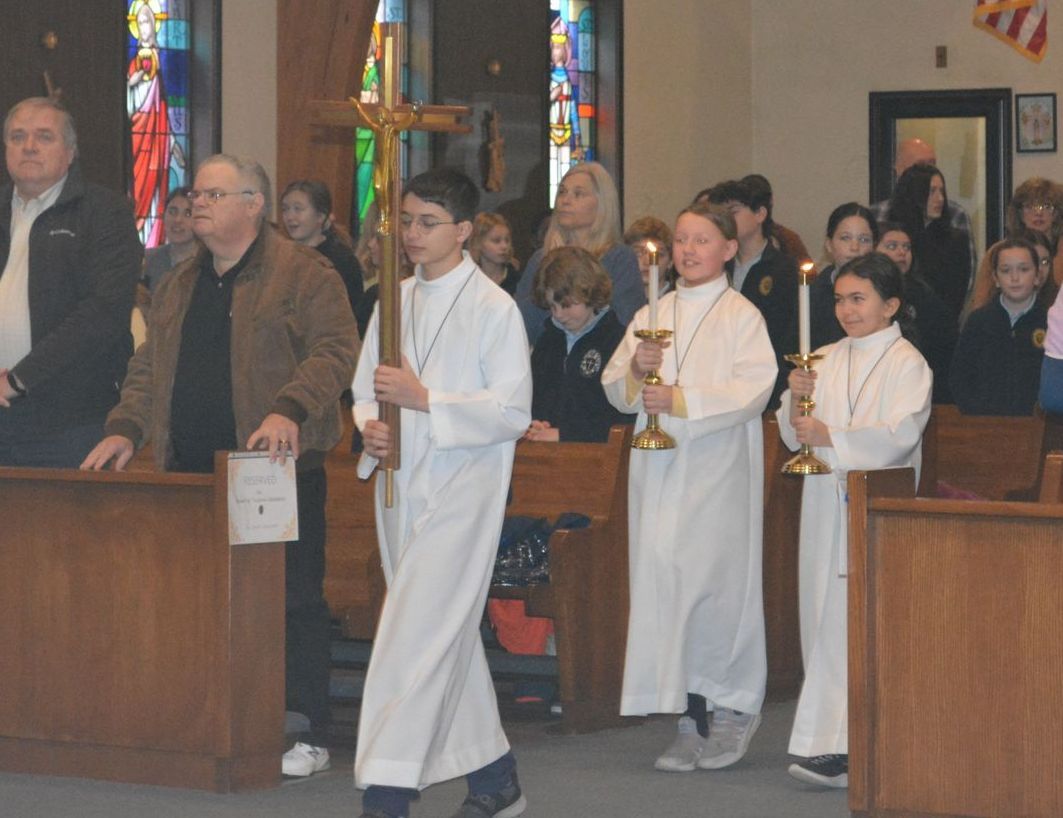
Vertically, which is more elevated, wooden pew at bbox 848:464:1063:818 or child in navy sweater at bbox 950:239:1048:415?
child in navy sweater at bbox 950:239:1048:415

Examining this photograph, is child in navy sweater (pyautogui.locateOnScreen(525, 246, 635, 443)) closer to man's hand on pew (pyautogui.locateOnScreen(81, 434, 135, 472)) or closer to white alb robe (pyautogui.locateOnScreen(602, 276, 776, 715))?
white alb robe (pyautogui.locateOnScreen(602, 276, 776, 715))

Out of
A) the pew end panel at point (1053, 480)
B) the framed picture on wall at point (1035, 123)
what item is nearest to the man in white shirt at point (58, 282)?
the pew end panel at point (1053, 480)

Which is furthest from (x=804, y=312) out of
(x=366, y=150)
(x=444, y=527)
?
(x=366, y=150)

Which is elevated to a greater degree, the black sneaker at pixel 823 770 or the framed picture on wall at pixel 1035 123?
Answer: the framed picture on wall at pixel 1035 123

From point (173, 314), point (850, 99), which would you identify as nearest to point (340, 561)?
point (173, 314)

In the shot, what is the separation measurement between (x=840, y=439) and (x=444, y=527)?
4.22ft

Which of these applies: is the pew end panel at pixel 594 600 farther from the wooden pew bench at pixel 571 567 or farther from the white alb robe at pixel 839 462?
the white alb robe at pixel 839 462

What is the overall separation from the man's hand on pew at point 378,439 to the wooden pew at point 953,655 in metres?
1.18

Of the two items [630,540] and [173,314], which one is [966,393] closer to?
[630,540]

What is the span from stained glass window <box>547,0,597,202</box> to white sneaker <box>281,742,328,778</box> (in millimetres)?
9453

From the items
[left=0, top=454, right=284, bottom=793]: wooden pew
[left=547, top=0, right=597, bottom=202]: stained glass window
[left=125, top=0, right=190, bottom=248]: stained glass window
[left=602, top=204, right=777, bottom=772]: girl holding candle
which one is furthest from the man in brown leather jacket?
[left=547, top=0, right=597, bottom=202]: stained glass window

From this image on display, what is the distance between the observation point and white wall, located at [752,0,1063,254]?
16.8 metres

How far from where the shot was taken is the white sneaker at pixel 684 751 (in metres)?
6.13

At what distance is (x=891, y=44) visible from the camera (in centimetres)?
1705
